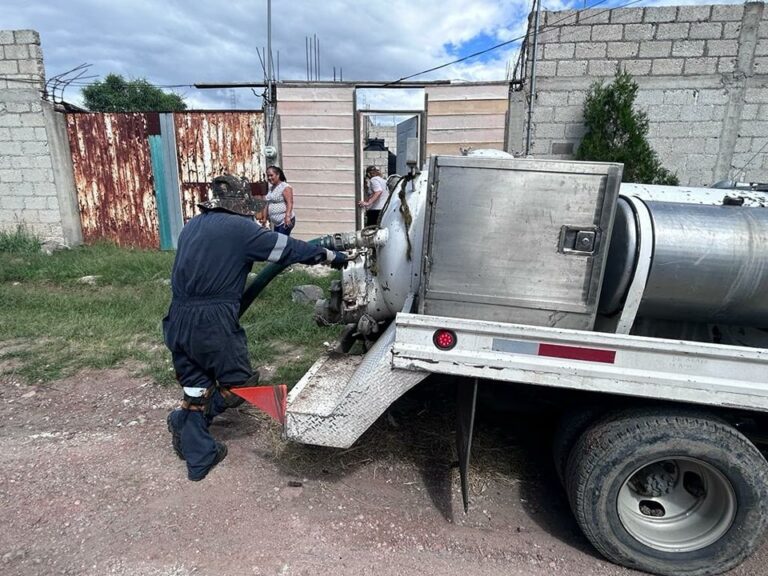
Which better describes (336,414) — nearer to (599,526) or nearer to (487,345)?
(487,345)

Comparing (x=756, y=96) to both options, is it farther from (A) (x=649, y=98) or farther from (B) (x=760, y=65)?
(A) (x=649, y=98)

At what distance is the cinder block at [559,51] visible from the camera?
6918 mm

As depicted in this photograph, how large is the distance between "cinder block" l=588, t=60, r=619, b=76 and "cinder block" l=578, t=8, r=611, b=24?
51cm

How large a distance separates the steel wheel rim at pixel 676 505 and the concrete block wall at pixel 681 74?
19.8 ft

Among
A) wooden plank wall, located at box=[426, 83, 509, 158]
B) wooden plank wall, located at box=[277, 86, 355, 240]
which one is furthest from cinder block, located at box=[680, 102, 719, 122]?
wooden plank wall, located at box=[277, 86, 355, 240]

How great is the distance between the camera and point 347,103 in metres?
8.08

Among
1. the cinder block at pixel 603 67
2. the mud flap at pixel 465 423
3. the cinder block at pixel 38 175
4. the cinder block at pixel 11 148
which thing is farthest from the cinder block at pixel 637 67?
the cinder block at pixel 11 148

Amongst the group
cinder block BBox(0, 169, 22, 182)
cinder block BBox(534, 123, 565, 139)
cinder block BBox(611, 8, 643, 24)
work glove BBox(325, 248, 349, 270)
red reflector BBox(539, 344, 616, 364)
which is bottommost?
red reflector BBox(539, 344, 616, 364)

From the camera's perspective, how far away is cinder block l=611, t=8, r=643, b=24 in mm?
6613

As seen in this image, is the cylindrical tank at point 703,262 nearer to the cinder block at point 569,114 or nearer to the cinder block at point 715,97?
the cinder block at point 569,114

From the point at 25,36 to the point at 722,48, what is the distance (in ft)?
34.5

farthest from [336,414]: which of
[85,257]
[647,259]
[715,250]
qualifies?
[85,257]

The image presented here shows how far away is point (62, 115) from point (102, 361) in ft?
21.7

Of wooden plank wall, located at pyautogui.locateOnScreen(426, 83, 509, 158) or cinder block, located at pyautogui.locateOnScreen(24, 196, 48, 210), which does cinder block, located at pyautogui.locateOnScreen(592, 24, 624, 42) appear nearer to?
wooden plank wall, located at pyautogui.locateOnScreen(426, 83, 509, 158)
